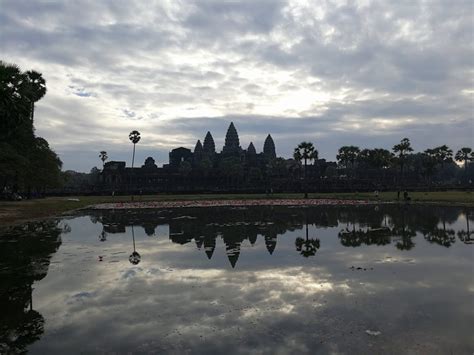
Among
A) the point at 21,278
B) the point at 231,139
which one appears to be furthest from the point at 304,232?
the point at 231,139

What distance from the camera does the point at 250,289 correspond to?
11.6 metres

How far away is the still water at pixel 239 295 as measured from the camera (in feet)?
25.5

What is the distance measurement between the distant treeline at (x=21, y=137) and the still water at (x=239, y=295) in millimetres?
15141

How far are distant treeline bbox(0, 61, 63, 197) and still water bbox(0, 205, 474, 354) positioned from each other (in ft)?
49.7

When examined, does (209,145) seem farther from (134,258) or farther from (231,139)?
(134,258)

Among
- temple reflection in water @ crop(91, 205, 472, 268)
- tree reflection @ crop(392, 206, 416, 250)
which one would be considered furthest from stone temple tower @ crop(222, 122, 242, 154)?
tree reflection @ crop(392, 206, 416, 250)

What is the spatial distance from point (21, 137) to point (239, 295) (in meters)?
45.5

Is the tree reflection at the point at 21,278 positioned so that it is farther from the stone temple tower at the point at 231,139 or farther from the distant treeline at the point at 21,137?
the stone temple tower at the point at 231,139

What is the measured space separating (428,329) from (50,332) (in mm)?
8270

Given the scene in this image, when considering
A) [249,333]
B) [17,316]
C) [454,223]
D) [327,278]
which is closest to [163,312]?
[249,333]

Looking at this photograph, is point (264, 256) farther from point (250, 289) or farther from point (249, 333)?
point (249, 333)

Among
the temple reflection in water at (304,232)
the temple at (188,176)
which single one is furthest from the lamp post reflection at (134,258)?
the temple at (188,176)

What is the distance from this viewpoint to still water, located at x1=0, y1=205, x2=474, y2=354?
779cm

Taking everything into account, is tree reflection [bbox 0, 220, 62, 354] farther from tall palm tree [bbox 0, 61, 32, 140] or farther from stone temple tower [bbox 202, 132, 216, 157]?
stone temple tower [bbox 202, 132, 216, 157]
